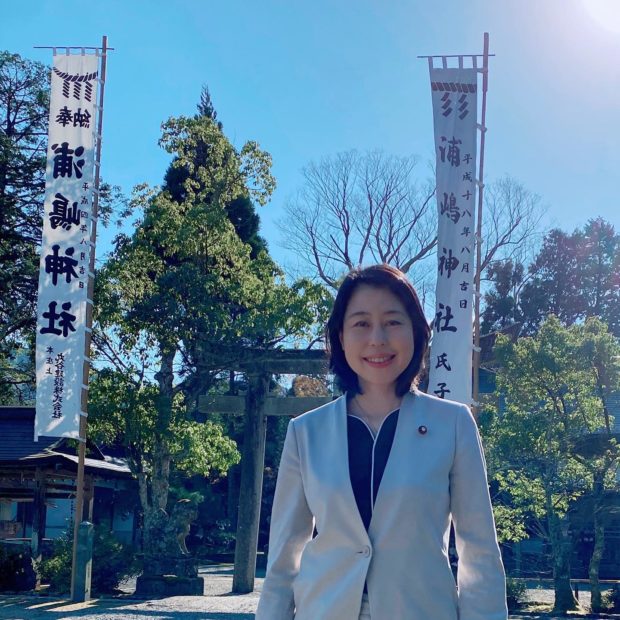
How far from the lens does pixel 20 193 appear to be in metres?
14.7

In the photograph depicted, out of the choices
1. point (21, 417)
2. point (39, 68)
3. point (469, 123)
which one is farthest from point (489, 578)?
point (39, 68)

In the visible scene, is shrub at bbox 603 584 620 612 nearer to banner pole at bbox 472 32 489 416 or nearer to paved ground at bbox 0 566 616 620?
paved ground at bbox 0 566 616 620

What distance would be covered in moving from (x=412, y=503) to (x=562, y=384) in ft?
33.8

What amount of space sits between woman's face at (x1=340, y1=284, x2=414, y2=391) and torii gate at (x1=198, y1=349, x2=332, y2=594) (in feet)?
33.2

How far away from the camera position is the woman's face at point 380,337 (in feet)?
6.19

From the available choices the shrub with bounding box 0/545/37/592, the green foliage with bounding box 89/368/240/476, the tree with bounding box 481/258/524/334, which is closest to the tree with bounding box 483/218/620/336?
the tree with bounding box 481/258/524/334

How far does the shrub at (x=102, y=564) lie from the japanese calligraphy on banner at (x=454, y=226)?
5.80m

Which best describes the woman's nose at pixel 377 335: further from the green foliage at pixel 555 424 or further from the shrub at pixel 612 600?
the shrub at pixel 612 600

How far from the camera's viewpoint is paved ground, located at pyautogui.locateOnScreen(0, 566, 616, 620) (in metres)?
9.26

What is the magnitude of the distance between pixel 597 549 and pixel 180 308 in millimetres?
6473

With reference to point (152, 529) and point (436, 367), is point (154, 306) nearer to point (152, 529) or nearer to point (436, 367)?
point (152, 529)

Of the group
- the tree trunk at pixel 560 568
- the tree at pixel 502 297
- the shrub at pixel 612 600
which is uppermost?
the tree at pixel 502 297

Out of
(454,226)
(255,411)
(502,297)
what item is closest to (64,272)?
(255,411)

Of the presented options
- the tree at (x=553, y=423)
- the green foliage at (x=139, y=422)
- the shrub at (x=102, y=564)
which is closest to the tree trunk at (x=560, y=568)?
the tree at (x=553, y=423)
